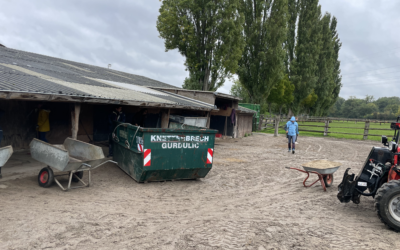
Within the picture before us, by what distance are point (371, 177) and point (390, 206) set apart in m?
0.74

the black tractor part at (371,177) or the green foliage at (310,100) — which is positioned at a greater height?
the green foliage at (310,100)

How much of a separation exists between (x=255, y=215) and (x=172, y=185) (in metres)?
2.47

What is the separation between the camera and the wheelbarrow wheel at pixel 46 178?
595cm

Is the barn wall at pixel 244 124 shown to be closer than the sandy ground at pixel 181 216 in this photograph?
No

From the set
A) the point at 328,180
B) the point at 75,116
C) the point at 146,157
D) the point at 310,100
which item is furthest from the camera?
the point at 310,100

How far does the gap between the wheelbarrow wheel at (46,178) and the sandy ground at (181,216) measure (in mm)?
120

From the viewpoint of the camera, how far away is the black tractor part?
5.11 m

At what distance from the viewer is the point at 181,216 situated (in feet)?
16.0

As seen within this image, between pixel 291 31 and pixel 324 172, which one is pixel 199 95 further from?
pixel 291 31

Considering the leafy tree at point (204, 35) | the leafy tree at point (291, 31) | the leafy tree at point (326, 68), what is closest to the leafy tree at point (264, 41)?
the leafy tree at point (204, 35)

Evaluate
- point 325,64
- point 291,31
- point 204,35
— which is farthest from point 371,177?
point 325,64

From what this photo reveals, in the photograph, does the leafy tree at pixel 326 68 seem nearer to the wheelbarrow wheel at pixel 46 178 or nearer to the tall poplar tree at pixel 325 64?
the tall poplar tree at pixel 325 64

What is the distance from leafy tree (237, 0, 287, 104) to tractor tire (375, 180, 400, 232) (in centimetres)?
2399

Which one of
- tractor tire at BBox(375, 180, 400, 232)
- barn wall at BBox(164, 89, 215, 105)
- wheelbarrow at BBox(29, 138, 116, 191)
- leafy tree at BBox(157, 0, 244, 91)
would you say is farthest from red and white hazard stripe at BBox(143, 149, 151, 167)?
leafy tree at BBox(157, 0, 244, 91)
